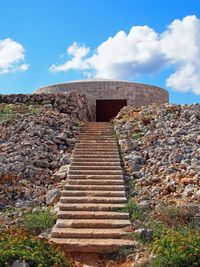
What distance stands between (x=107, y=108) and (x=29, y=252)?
12772 millimetres

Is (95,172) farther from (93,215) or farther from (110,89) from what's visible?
(110,89)

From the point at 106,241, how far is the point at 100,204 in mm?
1264

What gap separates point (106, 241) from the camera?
486 cm

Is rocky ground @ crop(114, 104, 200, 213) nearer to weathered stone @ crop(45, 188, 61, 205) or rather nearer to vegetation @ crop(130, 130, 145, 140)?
vegetation @ crop(130, 130, 145, 140)

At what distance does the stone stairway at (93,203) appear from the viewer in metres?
4.93

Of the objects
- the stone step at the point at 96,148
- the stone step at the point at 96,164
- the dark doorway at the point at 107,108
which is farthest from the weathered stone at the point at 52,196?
the dark doorway at the point at 107,108

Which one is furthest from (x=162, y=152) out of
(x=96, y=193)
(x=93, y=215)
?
(x=93, y=215)

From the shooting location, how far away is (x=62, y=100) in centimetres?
1297

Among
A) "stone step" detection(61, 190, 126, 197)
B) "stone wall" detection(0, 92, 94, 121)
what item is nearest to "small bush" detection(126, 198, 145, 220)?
"stone step" detection(61, 190, 126, 197)

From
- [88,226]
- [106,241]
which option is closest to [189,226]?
[106,241]

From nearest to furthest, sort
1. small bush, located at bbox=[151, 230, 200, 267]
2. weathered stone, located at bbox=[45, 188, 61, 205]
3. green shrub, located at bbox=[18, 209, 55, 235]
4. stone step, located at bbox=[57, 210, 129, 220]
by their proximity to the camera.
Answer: small bush, located at bbox=[151, 230, 200, 267] < green shrub, located at bbox=[18, 209, 55, 235] < stone step, located at bbox=[57, 210, 129, 220] < weathered stone, located at bbox=[45, 188, 61, 205]

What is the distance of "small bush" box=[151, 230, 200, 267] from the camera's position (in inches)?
134

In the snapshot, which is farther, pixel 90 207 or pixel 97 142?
pixel 97 142

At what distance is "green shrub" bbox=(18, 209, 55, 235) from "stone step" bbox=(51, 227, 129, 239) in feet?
0.98
